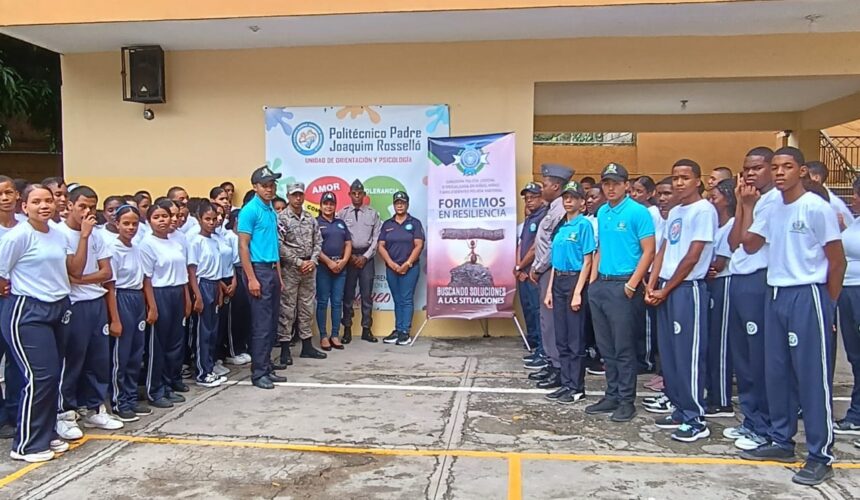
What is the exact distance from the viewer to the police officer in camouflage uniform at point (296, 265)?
721cm

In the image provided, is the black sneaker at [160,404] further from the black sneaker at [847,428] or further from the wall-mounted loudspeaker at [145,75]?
the black sneaker at [847,428]

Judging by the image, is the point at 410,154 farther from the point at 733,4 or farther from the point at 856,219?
the point at 856,219

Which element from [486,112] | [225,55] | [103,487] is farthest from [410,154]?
[103,487]

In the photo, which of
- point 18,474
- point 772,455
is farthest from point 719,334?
point 18,474

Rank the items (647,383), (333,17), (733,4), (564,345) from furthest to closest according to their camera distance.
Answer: (333,17), (733,4), (647,383), (564,345)

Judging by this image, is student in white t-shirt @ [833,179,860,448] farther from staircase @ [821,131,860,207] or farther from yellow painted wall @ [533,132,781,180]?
staircase @ [821,131,860,207]

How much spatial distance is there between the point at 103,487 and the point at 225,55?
628 cm

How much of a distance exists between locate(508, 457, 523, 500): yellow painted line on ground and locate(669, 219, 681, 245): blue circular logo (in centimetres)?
184

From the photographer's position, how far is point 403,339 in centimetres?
859

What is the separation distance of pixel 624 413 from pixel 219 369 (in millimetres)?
3781

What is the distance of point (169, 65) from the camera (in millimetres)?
9180

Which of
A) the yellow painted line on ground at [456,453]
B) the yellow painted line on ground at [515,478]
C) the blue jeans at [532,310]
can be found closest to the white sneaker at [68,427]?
the yellow painted line on ground at [456,453]

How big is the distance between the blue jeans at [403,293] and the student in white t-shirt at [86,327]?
155 inches

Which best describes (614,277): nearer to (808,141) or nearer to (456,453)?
(456,453)
